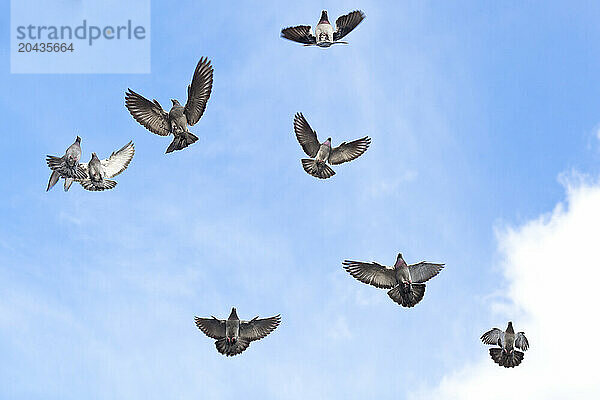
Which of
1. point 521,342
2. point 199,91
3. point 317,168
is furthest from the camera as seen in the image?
point 317,168

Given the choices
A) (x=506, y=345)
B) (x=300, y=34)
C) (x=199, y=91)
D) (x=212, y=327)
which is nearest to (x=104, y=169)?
(x=199, y=91)

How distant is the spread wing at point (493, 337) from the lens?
22.5 metres

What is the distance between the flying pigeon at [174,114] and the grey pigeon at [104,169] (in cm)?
184

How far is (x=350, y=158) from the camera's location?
23422 mm

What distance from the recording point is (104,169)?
21422 millimetres

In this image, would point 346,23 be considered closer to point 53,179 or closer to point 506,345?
point 53,179

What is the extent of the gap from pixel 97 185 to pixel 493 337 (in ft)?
40.6

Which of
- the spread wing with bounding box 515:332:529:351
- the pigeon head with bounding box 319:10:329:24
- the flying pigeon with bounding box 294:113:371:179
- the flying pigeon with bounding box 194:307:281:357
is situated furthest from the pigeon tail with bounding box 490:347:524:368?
the pigeon head with bounding box 319:10:329:24

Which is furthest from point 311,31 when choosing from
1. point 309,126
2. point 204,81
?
point 204,81

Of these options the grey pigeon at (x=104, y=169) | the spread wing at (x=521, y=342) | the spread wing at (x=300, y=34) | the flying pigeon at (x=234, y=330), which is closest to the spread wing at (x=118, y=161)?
the grey pigeon at (x=104, y=169)

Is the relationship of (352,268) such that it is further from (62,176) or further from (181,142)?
(62,176)

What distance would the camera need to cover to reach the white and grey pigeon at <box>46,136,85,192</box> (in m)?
20.5

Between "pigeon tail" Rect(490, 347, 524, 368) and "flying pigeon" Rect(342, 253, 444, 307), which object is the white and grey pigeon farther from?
"pigeon tail" Rect(490, 347, 524, 368)

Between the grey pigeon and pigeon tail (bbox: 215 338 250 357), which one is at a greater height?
the grey pigeon
